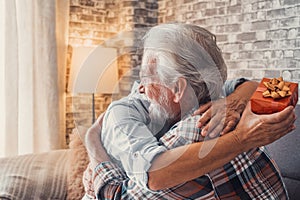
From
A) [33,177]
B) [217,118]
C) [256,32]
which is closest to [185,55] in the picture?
[217,118]

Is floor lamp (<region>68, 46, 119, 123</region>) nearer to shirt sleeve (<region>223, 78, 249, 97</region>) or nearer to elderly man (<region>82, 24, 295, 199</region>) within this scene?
elderly man (<region>82, 24, 295, 199</region>)

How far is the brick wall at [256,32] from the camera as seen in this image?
291 cm

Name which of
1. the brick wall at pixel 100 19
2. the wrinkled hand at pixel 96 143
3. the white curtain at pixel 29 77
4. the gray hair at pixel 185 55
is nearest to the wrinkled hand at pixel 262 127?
the gray hair at pixel 185 55

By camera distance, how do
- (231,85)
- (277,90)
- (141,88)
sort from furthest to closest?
1. (231,85)
2. (141,88)
3. (277,90)

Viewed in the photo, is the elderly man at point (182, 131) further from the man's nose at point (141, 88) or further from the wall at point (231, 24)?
the wall at point (231, 24)

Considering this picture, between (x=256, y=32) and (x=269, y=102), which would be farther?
(x=256, y=32)

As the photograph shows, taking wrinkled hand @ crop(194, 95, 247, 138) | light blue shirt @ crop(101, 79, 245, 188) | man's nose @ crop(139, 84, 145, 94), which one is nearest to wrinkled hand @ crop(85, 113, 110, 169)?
light blue shirt @ crop(101, 79, 245, 188)

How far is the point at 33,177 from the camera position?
2.29 m

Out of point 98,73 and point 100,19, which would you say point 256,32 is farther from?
point 98,73

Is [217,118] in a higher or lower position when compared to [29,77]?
higher

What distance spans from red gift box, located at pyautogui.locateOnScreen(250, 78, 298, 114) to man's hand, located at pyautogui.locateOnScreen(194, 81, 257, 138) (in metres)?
0.08

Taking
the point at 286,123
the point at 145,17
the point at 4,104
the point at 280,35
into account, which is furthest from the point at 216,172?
the point at 145,17

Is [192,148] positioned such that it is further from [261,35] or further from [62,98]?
[62,98]

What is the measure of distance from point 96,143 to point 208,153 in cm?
31
